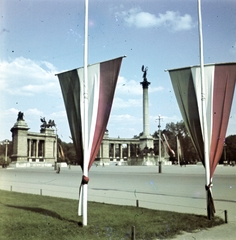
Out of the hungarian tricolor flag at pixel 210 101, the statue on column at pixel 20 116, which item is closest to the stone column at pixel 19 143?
the statue on column at pixel 20 116

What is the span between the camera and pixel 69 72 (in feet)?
31.0

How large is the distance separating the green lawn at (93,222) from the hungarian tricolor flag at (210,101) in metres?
1.78

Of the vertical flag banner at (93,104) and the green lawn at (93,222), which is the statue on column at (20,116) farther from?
the vertical flag banner at (93,104)

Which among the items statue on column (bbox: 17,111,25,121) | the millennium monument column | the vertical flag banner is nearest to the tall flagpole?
the vertical flag banner

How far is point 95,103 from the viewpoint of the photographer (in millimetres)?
8961

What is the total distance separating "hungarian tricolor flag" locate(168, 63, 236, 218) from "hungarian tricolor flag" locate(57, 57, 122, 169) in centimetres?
236

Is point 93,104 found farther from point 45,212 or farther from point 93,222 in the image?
point 45,212

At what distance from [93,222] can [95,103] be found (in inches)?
132

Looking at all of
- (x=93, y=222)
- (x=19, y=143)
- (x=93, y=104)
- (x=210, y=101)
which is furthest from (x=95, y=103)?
(x=19, y=143)

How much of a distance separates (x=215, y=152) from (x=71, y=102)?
4.69 metres

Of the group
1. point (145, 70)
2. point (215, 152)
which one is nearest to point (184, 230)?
point (215, 152)

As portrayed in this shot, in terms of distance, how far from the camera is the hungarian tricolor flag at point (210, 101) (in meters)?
9.40

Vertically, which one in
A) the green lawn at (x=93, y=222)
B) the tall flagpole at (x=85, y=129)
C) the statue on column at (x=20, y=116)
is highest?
the statue on column at (x=20, y=116)

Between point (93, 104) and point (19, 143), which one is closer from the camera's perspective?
point (93, 104)
